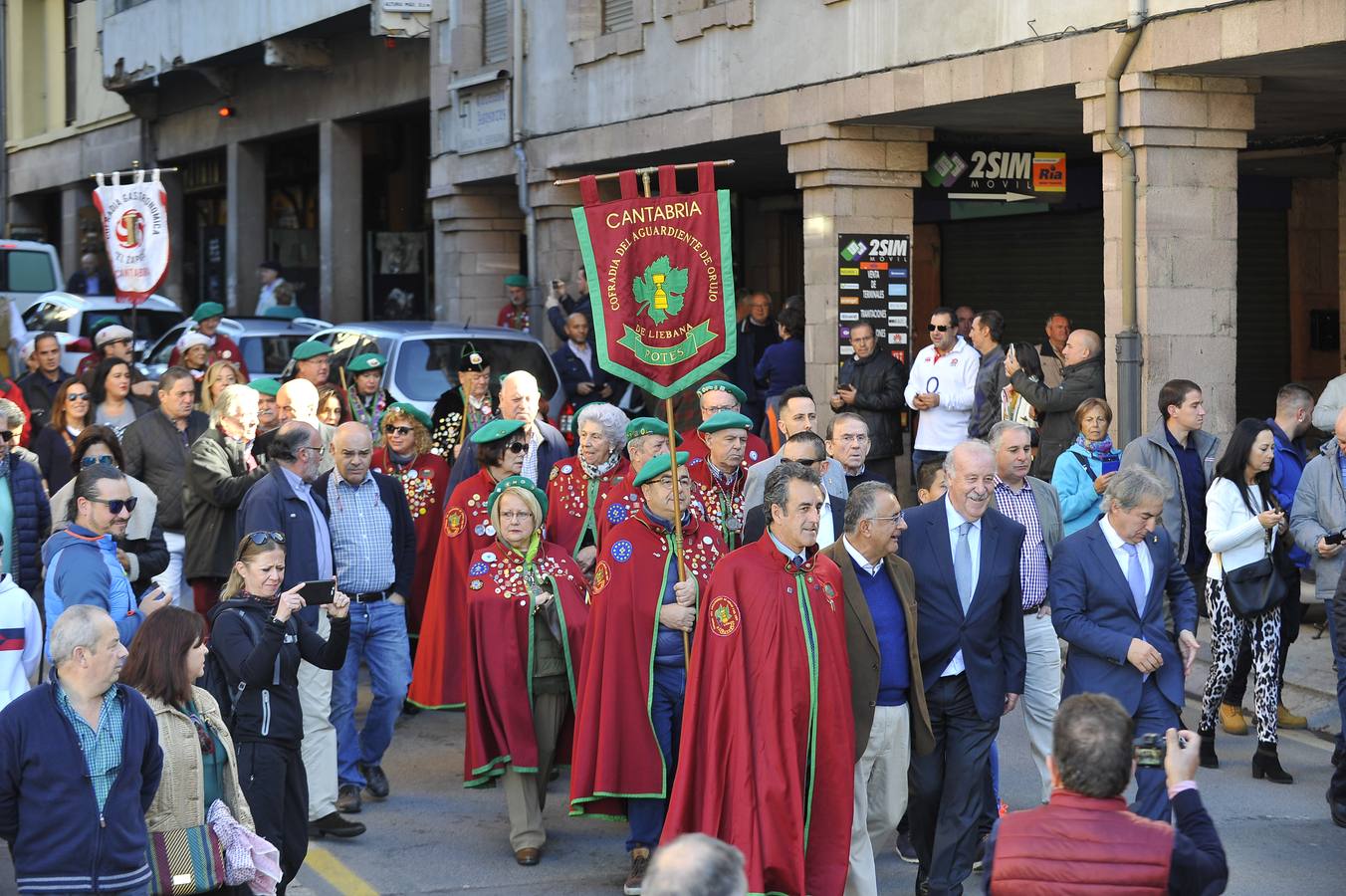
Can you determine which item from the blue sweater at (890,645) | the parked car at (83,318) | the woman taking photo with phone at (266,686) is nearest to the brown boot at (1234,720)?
the blue sweater at (890,645)

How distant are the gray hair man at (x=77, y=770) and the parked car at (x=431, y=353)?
11.2 meters

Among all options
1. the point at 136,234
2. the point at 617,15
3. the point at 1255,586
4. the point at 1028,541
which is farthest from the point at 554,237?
the point at 1028,541

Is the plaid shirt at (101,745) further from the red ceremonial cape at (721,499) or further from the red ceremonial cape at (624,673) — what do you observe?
the red ceremonial cape at (721,499)

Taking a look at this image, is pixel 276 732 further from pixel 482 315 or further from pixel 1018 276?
pixel 482 315

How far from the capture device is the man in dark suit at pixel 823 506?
8945 mm

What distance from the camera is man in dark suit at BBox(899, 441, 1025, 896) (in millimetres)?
7766

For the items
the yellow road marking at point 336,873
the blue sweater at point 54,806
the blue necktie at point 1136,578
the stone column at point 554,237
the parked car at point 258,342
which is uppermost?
the stone column at point 554,237

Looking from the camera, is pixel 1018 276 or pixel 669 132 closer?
pixel 669 132

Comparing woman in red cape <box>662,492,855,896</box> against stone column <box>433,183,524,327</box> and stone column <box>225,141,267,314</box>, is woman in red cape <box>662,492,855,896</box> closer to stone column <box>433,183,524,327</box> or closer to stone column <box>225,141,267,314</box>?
stone column <box>433,183,524,327</box>

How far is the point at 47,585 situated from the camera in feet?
25.8

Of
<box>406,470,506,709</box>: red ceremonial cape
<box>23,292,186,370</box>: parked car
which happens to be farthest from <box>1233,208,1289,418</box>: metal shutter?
<box>23,292,186,370</box>: parked car

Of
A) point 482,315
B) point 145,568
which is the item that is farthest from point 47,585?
point 482,315

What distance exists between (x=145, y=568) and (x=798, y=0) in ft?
31.2

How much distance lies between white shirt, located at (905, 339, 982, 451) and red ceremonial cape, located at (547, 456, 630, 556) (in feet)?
17.7
